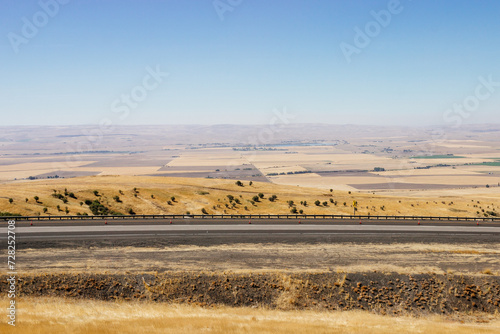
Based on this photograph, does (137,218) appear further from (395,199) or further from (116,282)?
(395,199)

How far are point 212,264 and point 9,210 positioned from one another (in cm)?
3067

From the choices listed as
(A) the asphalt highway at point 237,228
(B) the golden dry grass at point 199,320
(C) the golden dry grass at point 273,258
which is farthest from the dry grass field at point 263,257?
(B) the golden dry grass at point 199,320

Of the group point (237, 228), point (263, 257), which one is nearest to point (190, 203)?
point (237, 228)

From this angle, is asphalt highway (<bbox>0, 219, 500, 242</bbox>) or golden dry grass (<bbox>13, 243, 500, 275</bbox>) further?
asphalt highway (<bbox>0, 219, 500, 242</bbox>)

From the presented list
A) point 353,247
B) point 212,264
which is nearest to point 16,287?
point 212,264

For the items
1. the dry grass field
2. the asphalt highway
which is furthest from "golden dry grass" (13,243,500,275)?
the asphalt highway

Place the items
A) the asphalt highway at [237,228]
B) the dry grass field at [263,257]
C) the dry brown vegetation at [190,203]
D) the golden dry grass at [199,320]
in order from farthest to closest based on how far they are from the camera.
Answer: the dry brown vegetation at [190,203]
the asphalt highway at [237,228]
the dry grass field at [263,257]
the golden dry grass at [199,320]

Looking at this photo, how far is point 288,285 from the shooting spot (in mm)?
24547

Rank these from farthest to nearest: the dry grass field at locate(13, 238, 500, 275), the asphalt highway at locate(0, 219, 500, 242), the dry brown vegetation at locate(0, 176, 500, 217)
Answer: the dry brown vegetation at locate(0, 176, 500, 217)
the asphalt highway at locate(0, 219, 500, 242)
the dry grass field at locate(13, 238, 500, 275)

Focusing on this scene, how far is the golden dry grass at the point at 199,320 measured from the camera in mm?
18891

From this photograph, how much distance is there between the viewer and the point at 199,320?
20.5 m

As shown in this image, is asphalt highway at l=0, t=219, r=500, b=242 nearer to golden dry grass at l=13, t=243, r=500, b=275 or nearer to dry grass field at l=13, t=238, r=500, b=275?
dry grass field at l=13, t=238, r=500, b=275

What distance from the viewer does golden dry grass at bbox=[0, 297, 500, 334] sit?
1889 cm

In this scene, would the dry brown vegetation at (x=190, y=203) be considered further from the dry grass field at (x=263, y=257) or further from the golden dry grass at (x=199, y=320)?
the golden dry grass at (x=199, y=320)
